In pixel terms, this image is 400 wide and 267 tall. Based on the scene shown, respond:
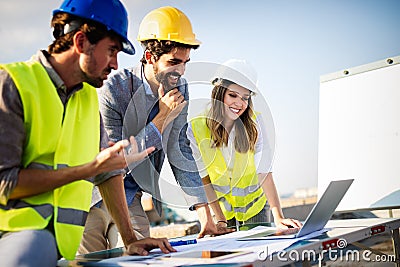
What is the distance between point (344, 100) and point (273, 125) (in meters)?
1.03

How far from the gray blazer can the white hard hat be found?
0.46 meters

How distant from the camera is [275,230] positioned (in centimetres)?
246

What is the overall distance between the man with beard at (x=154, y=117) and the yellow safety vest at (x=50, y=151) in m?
0.67

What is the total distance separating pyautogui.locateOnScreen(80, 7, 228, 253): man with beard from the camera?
2.51m

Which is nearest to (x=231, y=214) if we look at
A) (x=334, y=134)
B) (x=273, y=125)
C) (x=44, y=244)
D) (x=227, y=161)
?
(x=227, y=161)

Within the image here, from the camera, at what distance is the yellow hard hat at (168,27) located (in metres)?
2.74

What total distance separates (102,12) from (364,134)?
258cm

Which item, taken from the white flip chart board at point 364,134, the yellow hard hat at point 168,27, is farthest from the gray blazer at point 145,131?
the white flip chart board at point 364,134

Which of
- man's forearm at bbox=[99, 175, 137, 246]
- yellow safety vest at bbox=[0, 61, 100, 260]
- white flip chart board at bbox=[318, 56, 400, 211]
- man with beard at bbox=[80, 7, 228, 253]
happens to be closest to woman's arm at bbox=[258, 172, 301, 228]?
man with beard at bbox=[80, 7, 228, 253]

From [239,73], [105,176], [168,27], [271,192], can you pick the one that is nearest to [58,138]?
[105,176]

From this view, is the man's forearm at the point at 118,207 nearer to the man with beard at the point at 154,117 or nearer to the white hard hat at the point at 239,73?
the man with beard at the point at 154,117

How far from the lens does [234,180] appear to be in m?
3.24

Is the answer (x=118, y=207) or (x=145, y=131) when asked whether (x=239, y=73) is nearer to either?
(x=145, y=131)

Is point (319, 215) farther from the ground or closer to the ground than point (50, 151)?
closer to the ground
